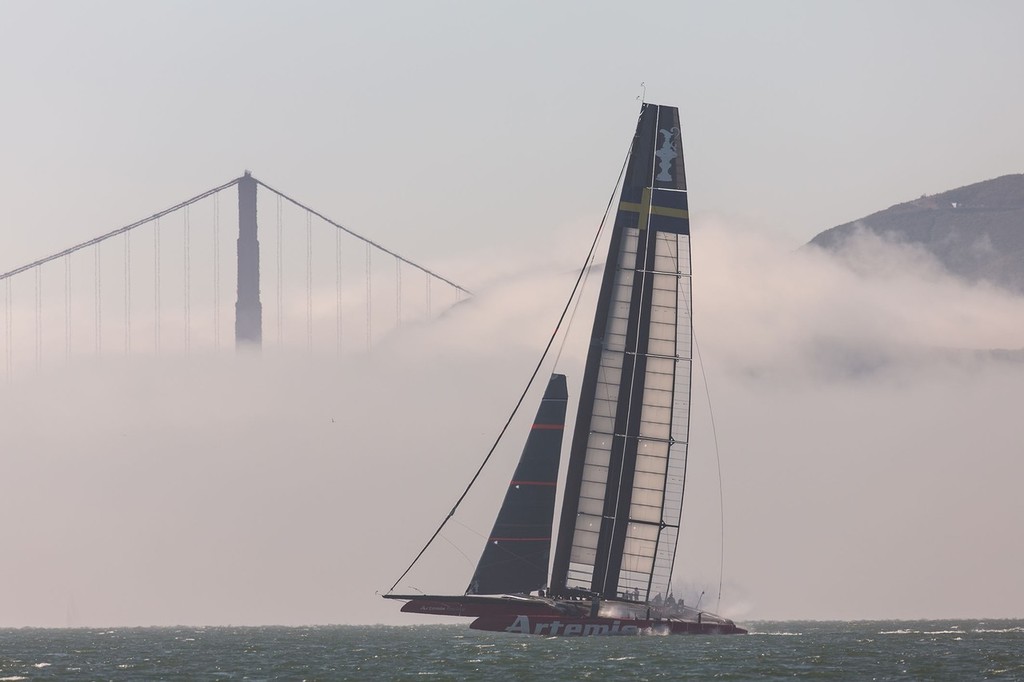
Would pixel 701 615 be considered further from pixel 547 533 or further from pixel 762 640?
pixel 762 640

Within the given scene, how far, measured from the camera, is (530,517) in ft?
231

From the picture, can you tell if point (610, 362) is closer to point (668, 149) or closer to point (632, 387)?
point (632, 387)

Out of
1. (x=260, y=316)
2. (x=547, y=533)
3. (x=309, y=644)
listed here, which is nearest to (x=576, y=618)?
(x=547, y=533)

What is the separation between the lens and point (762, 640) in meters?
87.9

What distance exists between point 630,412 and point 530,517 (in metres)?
5.87

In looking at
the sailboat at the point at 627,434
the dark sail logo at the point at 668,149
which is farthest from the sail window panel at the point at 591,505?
the dark sail logo at the point at 668,149

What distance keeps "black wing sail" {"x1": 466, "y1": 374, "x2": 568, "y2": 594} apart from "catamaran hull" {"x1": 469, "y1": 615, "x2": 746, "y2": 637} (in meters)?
2.27

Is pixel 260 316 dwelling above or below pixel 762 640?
above

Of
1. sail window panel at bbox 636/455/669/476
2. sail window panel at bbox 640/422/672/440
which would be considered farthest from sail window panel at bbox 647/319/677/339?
sail window panel at bbox 636/455/669/476

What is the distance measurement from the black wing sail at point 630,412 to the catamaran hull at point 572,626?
1503 mm

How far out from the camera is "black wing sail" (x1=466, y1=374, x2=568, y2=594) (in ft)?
229

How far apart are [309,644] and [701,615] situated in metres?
31.1

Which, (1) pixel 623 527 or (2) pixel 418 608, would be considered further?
(1) pixel 623 527

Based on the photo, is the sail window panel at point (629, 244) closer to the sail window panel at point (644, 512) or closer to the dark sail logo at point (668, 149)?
the dark sail logo at point (668, 149)
